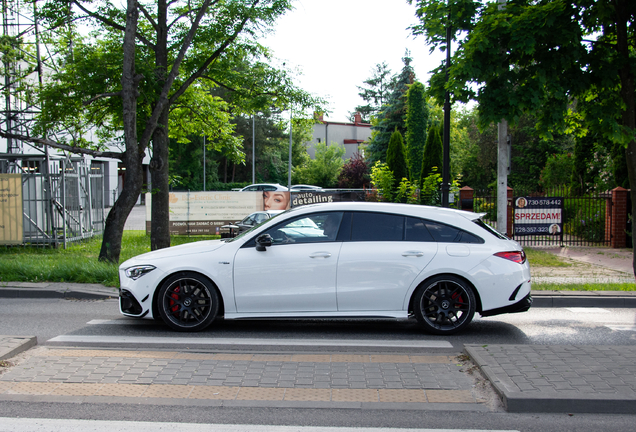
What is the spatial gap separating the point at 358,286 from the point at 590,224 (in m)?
15.6

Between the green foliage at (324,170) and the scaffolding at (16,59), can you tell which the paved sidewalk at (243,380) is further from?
the green foliage at (324,170)

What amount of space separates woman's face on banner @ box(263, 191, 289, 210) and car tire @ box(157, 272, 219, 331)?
15775 millimetres

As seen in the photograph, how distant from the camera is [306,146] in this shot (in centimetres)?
7025

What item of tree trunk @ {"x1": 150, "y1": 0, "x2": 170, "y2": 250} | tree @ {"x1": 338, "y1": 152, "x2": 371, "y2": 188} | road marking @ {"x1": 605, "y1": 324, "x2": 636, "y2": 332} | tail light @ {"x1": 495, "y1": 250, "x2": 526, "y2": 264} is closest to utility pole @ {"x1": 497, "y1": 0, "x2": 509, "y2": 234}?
road marking @ {"x1": 605, "y1": 324, "x2": 636, "y2": 332}

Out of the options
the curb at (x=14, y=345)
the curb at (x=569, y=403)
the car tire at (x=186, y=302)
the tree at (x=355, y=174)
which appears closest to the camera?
the curb at (x=569, y=403)

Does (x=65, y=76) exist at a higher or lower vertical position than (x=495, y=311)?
higher

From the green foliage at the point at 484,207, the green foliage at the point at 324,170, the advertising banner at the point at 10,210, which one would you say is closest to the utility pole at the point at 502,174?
the green foliage at the point at 484,207

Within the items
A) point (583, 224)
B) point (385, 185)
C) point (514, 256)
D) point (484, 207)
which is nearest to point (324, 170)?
point (484, 207)

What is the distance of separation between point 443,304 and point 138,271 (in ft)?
12.2

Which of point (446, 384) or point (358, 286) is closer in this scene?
point (446, 384)

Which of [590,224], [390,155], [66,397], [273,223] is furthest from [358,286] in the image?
[390,155]

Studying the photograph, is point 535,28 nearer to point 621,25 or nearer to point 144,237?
point 621,25

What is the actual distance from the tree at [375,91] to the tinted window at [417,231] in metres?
78.4

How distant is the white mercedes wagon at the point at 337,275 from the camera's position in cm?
650
